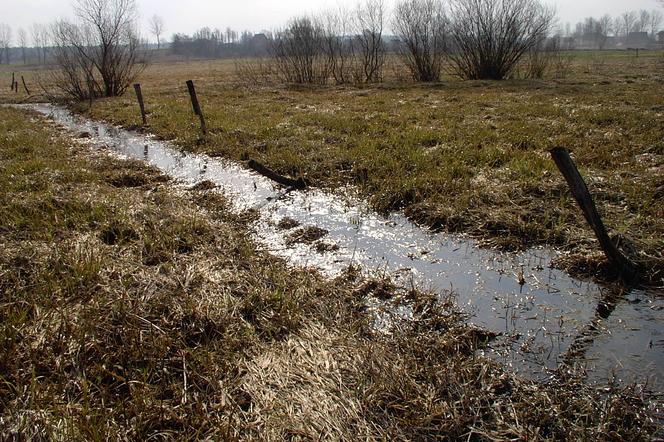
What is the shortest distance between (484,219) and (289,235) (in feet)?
8.41

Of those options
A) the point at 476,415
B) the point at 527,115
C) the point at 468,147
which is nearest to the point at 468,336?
the point at 476,415

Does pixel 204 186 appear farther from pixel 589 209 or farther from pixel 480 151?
pixel 589 209

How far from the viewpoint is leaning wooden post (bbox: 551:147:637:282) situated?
12.3 ft

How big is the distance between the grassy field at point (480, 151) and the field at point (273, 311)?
1.7 inches

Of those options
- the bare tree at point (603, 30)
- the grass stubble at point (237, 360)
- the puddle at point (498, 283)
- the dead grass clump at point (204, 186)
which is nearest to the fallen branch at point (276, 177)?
the puddle at point (498, 283)

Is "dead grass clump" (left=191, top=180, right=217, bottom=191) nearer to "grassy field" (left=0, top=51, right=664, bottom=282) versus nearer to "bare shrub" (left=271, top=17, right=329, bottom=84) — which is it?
"grassy field" (left=0, top=51, right=664, bottom=282)

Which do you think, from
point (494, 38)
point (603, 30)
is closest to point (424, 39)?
point (494, 38)

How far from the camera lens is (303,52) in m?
26.2

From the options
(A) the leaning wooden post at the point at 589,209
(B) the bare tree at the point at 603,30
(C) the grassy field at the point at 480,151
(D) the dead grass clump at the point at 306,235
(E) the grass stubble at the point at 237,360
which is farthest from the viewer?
(B) the bare tree at the point at 603,30

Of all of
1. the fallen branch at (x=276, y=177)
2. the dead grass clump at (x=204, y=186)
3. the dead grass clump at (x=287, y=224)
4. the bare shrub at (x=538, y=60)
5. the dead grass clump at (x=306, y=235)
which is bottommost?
the dead grass clump at (x=306, y=235)

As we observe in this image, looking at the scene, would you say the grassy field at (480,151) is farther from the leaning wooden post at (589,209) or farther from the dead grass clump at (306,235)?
the dead grass clump at (306,235)

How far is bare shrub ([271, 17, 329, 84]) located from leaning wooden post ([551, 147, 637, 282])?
24342 mm

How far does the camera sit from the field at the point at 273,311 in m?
2.61

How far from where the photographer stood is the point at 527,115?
12.1 metres
